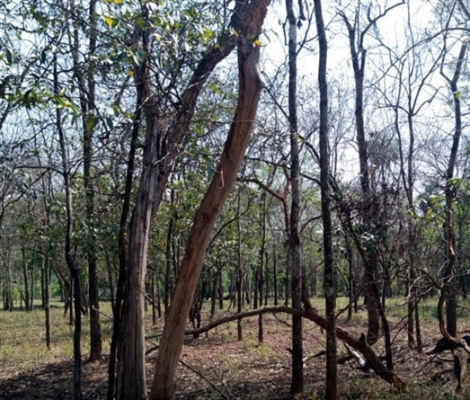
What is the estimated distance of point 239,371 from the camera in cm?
1013

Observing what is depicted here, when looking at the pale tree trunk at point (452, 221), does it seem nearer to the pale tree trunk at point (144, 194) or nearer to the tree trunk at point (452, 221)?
the tree trunk at point (452, 221)

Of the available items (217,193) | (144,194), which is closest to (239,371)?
(144,194)

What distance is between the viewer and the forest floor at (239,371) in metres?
7.88

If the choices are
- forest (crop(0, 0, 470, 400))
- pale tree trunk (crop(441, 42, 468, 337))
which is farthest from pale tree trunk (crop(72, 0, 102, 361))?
pale tree trunk (crop(441, 42, 468, 337))

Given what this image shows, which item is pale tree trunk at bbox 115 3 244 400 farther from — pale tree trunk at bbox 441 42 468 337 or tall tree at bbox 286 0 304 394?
pale tree trunk at bbox 441 42 468 337

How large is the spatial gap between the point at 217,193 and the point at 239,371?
6247 millimetres

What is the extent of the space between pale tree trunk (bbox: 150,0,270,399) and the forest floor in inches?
22.5

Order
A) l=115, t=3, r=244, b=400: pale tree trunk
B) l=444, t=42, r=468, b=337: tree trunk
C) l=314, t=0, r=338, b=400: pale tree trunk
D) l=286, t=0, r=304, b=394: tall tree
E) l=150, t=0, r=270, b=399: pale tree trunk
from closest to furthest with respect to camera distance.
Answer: l=150, t=0, r=270, b=399: pale tree trunk
l=115, t=3, r=244, b=400: pale tree trunk
l=314, t=0, r=338, b=400: pale tree trunk
l=286, t=0, r=304, b=394: tall tree
l=444, t=42, r=468, b=337: tree trunk

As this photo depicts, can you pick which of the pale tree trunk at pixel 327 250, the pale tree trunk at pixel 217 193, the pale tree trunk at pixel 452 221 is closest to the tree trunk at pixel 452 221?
the pale tree trunk at pixel 452 221

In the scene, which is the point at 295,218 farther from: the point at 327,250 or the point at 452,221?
the point at 452,221

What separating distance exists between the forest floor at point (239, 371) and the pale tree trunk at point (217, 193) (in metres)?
0.57

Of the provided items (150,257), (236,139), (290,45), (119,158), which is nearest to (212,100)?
(290,45)

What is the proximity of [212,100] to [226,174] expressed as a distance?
3.80m

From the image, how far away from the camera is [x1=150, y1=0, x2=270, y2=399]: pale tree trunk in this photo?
4.76 metres
